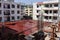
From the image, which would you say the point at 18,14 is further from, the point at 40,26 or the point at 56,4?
the point at 40,26

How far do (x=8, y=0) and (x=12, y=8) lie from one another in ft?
1.42

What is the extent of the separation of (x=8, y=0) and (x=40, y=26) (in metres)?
1.35

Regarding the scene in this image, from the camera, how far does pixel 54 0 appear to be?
3143 mm

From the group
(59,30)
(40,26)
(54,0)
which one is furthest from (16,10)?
(40,26)

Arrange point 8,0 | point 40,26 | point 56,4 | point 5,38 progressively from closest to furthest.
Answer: point 5,38
point 40,26
point 8,0
point 56,4

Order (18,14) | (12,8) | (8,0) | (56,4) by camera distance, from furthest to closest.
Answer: (56,4), (18,14), (12,8), (8,0)

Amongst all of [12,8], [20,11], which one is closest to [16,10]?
[20,11]

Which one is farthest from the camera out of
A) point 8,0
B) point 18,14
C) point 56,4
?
point 56,4

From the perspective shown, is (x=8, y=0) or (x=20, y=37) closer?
(x=20, y=37)

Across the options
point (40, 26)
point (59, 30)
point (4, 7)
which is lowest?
point (59, 30)

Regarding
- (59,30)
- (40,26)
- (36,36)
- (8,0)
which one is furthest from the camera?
(8,0)

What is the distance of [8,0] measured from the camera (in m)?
2.32

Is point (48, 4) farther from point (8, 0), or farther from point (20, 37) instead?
point (20, 37)

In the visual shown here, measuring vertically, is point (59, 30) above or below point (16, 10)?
below
